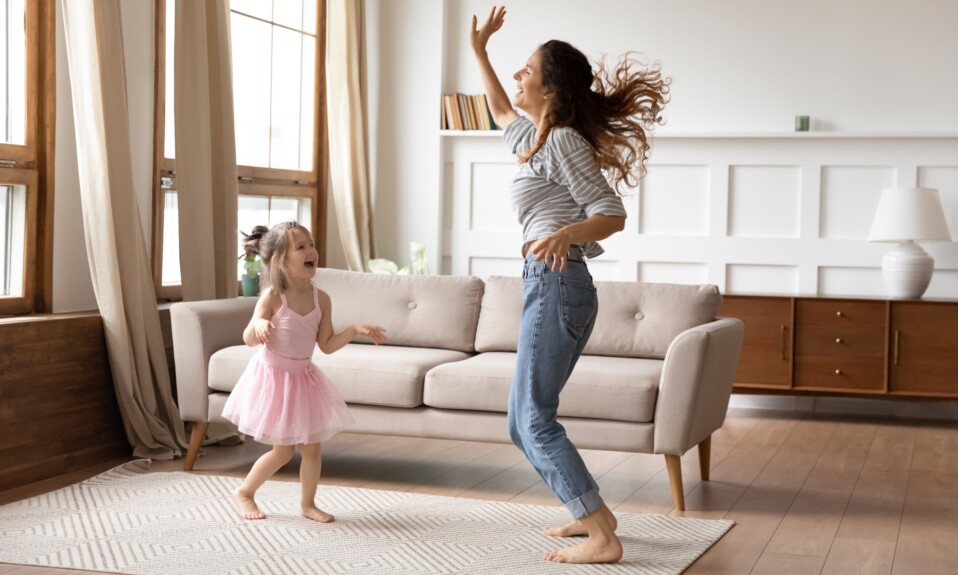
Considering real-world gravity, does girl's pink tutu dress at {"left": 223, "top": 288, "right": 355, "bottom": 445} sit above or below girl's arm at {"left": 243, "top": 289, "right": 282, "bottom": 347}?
below

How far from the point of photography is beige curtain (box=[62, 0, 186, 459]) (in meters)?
4.18

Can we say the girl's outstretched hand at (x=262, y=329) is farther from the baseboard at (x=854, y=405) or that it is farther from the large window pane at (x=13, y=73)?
the baseboard at (x=854, y=405)

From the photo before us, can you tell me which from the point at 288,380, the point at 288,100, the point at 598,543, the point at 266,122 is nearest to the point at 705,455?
the point at 598,543

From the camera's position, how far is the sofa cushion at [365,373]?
398 centimetres

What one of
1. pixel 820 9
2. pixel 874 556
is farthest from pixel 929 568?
pixel 820 9

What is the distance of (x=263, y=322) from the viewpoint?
3.31 m

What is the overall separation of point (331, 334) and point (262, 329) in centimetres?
30

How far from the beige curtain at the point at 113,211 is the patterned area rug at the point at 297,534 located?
1.59 ft

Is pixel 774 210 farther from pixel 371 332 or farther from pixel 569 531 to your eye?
pixel 371 332

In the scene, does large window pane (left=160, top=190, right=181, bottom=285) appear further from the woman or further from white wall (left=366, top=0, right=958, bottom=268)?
the woman

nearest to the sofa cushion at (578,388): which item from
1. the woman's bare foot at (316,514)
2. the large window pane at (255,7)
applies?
the woman's bare foot at (316,514)

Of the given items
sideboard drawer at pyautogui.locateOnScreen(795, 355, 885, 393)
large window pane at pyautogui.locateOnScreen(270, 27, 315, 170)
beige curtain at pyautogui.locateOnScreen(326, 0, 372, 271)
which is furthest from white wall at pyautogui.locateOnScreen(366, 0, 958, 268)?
sideboard drawer at pyautogui.locateOnScreen(795, 355, 885, 393)

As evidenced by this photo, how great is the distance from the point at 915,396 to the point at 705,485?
6.42 feet

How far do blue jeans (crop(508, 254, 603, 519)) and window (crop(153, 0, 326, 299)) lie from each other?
2.47 metres
